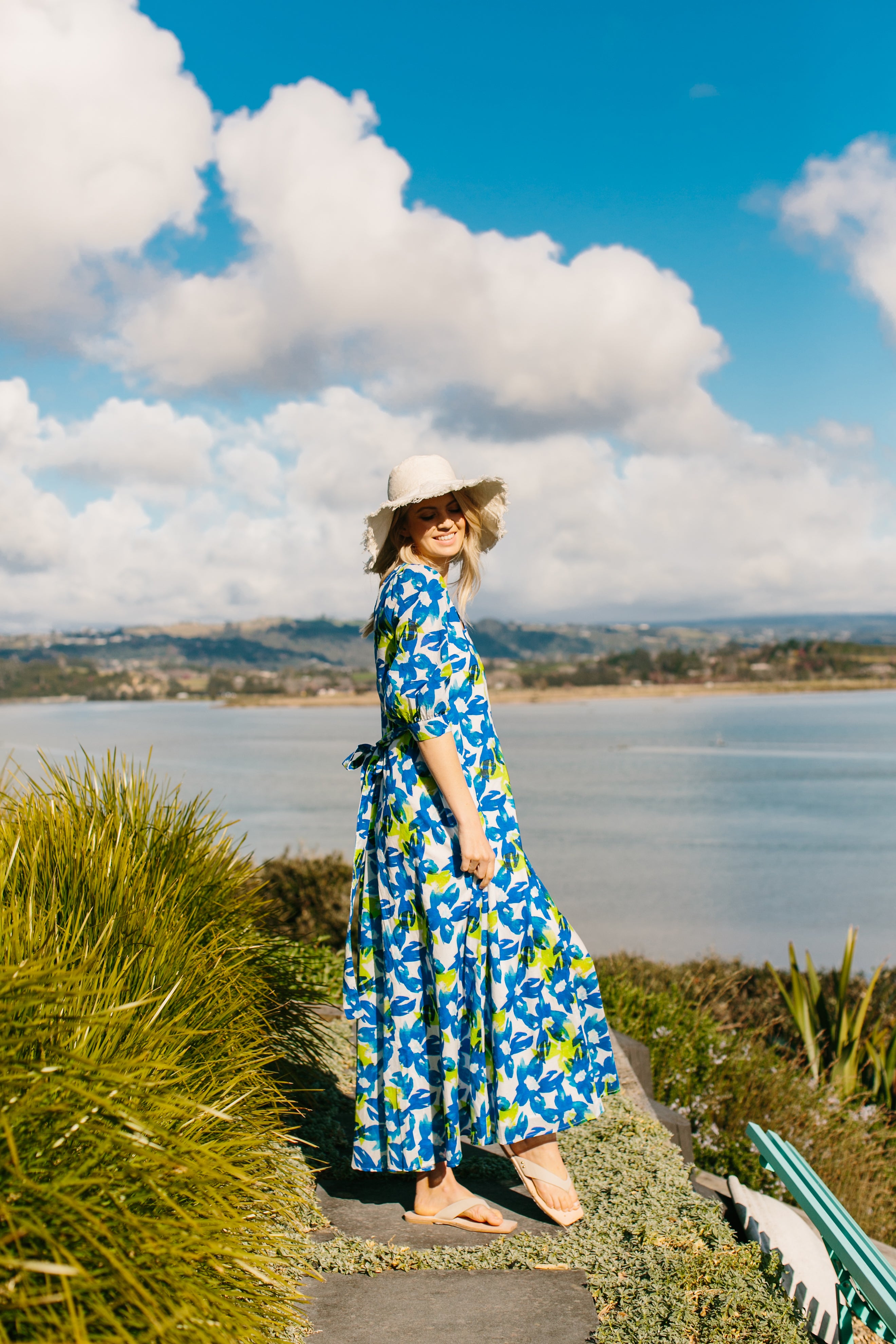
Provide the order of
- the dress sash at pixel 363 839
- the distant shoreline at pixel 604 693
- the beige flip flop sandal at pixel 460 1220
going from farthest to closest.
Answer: the distant shoreline at pixel 604 693 → the dress sash at pixel 363 839 → the beige flip flop sandal at pixel 460 1220

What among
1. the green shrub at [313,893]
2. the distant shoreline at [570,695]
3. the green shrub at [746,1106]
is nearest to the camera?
the green shrub at [746,1106]

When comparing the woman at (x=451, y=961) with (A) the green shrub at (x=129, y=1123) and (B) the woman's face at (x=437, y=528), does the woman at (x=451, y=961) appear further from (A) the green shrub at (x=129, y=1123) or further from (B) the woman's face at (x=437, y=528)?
(A) the green shrub at (x=129, y=1123)

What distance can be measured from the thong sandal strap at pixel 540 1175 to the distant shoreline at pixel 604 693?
78.5 m

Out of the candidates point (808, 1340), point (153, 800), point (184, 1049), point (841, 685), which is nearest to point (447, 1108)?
point (184, 1049)

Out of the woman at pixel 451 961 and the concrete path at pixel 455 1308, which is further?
the woman at pixel 451 961

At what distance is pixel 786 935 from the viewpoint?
13.6 metres

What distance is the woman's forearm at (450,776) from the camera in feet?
8.10

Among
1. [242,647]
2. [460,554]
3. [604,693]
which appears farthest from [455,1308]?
[242,647]

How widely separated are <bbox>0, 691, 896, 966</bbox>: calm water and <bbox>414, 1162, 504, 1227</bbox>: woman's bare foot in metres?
1.45

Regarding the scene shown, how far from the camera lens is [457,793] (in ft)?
8.11

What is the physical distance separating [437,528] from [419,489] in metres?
0.13

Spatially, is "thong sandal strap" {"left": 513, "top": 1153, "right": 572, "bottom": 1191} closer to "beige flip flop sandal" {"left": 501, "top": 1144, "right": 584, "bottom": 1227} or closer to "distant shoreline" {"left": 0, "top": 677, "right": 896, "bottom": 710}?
"beige flip flop sandal" {"left": 501, "top": 1144, "right": 584, "bottom": 1227}

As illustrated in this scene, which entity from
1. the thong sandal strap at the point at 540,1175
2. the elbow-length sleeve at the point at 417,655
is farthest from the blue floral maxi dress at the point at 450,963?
the thong sandal strap at the point at 540,1175

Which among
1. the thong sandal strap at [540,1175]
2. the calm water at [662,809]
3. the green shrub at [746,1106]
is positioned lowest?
the calm water at [662,809]
